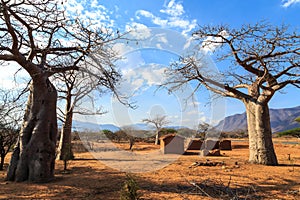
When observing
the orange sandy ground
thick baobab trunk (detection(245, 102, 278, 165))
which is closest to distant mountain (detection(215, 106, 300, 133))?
thick baobab trunk (detection(245, 102, 278, 165))

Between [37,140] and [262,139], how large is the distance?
Result: 22.6 ft

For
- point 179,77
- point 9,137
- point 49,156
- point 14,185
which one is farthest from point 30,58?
point 179,77

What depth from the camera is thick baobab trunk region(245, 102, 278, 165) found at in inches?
315

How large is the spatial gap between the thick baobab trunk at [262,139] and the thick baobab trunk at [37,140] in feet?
21.1

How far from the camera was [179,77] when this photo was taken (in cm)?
940

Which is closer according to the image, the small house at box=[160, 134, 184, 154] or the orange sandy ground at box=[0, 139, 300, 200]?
the orange sandy ground at box=[0, 139, 300, 200]

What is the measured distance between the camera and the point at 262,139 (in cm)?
804

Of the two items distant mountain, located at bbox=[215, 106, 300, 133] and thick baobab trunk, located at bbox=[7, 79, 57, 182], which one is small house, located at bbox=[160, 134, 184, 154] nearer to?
distant mountain, located at bbox=[215, 106, 300, 133]

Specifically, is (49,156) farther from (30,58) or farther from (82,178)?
(30,58)

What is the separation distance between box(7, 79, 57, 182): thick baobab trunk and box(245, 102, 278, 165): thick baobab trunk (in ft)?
21.1

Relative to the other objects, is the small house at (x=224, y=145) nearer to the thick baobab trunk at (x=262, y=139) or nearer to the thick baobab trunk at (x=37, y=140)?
the thick baobab trunk at (x=262, y=139)

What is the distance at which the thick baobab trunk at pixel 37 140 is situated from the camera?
5.31 metres

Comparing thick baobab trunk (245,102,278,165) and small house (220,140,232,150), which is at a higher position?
thick baobab trunk (245,102,278,165)

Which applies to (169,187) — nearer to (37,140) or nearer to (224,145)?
(37,140)
